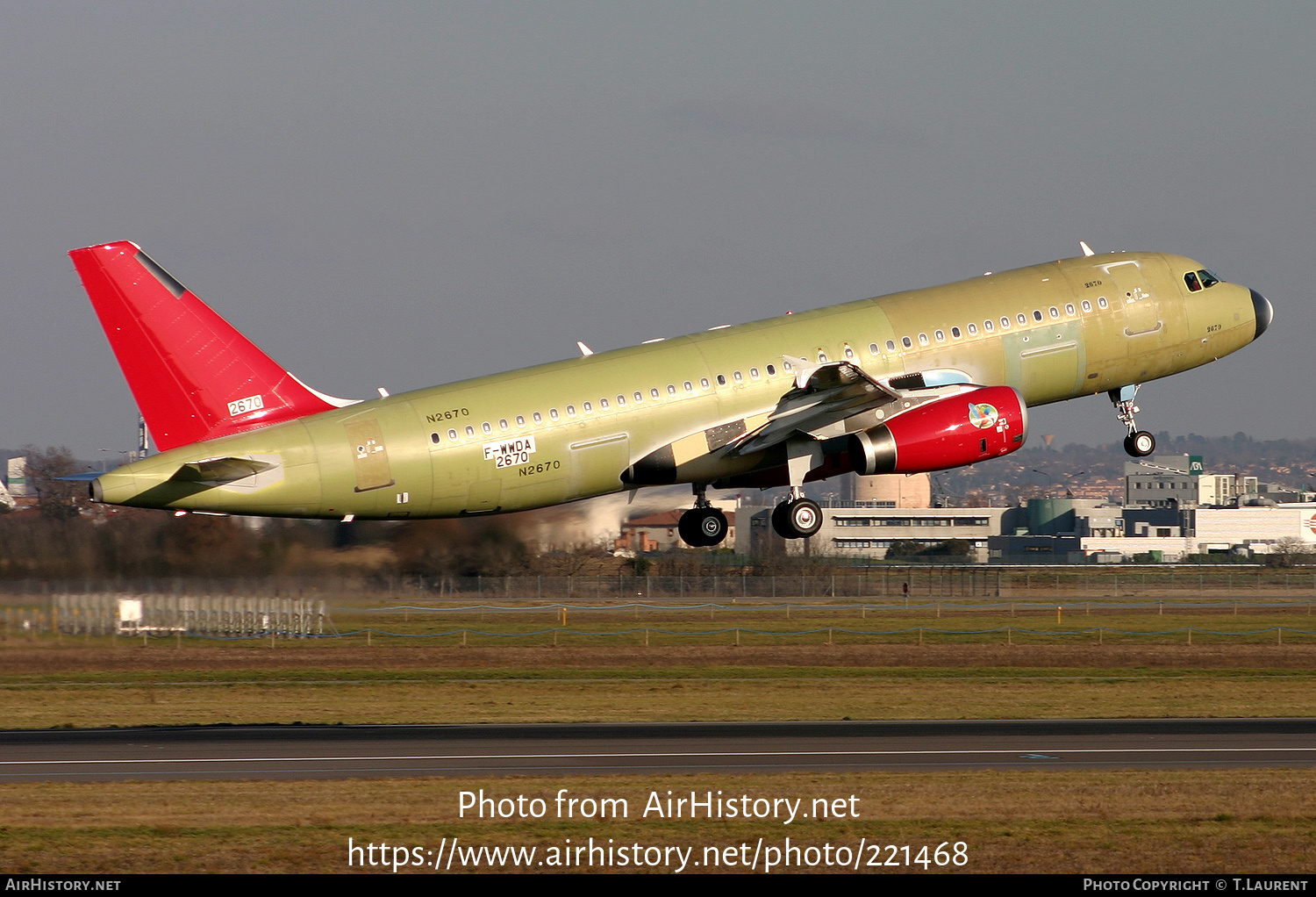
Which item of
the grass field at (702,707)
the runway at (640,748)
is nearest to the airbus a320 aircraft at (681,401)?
the runway at (640,748)

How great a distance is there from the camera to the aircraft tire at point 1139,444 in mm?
44125

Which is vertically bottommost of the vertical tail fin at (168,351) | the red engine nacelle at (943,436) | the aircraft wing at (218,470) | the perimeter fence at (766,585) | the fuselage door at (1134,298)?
the perimeter fence at (766,585)

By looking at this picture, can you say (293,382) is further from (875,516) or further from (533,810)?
(875,516)

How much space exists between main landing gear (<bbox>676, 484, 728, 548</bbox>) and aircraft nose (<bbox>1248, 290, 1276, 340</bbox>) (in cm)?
1741

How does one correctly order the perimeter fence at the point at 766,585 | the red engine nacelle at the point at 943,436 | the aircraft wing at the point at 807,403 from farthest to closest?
the perimeter fence at the point at 766,585
the red engine nacelle at the point at 943,436
the aircraft wing at the point at 807,403

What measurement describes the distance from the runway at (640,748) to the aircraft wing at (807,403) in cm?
753

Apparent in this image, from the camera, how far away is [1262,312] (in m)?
46.0

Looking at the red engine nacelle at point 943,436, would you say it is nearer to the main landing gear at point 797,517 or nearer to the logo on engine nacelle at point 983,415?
the logo on engine nacelle at point 983,415

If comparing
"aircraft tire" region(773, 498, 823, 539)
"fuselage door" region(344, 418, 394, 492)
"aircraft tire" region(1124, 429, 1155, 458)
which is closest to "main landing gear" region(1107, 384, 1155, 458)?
"aircraft tire" region(1124, 429, 1155, 458)

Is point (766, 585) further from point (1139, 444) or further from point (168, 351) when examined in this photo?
point (168, 351)

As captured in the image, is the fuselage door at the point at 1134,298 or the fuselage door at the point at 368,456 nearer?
→ the fuselage door at the point at 368,456

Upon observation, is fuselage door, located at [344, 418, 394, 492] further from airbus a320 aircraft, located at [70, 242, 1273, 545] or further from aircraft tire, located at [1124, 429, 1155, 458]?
aircraft tire, located at [1124, 429, 1155, 458]

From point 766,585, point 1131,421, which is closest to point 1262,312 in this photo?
point 1131,421

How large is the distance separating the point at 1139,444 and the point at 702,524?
13.1 meters
